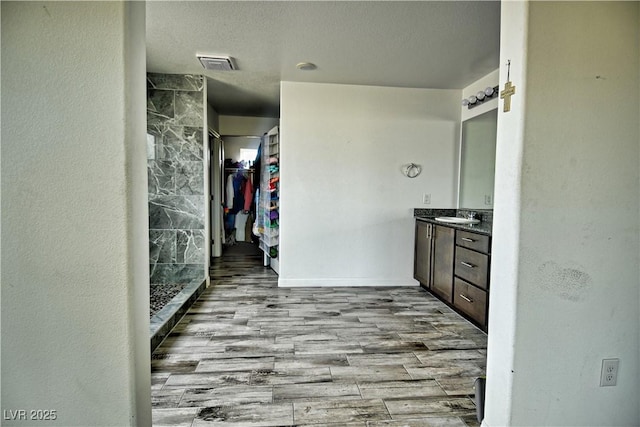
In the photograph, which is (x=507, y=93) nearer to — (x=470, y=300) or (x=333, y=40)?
(x=333, y=40)

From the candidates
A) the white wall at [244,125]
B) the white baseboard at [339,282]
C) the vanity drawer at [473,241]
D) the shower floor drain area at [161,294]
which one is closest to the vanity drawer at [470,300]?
the vanity drawer at [473,241]

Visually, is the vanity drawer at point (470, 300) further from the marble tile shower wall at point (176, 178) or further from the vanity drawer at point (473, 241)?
the marble tile shower wall at point (176, 178)

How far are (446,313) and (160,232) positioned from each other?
10.5 ft

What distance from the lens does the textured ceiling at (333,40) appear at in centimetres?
212

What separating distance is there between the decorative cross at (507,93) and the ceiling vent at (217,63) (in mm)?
2511

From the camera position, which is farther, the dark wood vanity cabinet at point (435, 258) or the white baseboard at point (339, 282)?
the white baseboard at point (339, 282)

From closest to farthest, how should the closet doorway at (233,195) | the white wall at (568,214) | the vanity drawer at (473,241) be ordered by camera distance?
the white wall at (568,214)
the vanity drawer at (473,241)
the closet doorway at (233,195)

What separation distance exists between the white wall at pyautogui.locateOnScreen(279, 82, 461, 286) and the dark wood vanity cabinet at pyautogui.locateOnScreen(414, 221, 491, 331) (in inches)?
15.5

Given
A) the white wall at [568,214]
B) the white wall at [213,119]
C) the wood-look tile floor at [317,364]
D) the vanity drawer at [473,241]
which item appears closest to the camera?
the white wall at [568,214]

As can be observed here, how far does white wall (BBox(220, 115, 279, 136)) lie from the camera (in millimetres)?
5508

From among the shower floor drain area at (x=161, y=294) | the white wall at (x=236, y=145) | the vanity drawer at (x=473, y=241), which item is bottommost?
the shower floor drain area at (x=161, y=294)

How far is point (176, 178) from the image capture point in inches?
142

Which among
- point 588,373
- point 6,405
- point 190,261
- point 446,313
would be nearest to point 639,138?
point 588,373

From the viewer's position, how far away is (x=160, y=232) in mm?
3619
